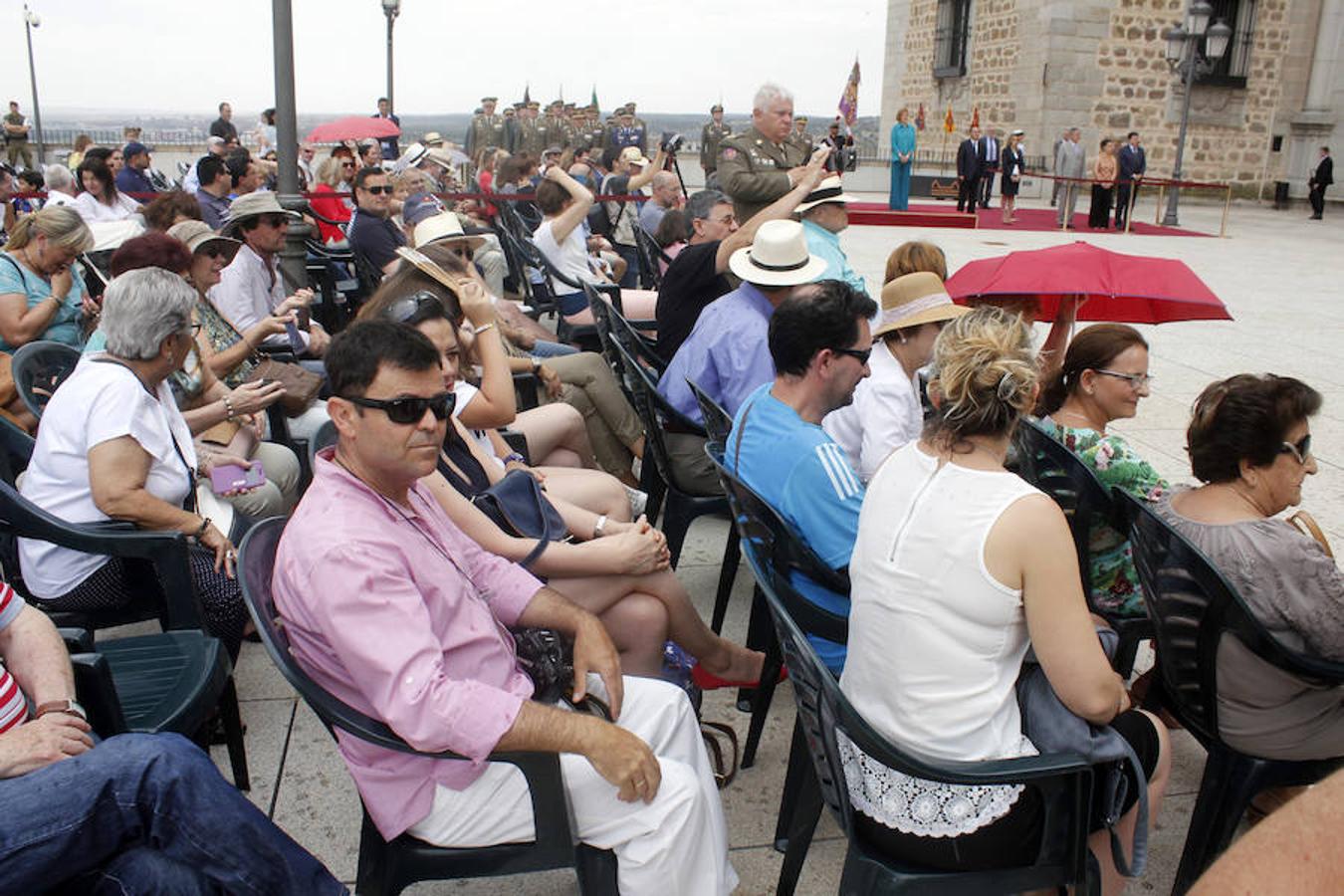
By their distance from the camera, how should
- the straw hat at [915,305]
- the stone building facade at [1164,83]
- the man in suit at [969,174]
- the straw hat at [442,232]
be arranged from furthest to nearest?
the stone building facade at [1164,83], the man in suit at [969,174], the straw hat at [442,232], the straw hat at [915,305]

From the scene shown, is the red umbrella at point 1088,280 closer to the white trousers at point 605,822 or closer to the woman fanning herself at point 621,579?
the woman fanning herself at point 621,579

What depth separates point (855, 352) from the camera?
2799 millimetres

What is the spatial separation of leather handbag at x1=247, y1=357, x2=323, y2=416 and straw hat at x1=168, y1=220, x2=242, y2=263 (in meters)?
0.54

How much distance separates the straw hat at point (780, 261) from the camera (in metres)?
3.97

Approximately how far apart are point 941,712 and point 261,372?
328 cm

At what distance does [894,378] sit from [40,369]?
2.89 m

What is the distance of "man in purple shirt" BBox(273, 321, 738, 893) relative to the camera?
1.85m

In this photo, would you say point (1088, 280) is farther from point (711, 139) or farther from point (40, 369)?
point (711, 139)

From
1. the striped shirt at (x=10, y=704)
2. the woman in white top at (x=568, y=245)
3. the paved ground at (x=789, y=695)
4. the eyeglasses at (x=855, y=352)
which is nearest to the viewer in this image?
the striped shirt at (x=10, y=704)

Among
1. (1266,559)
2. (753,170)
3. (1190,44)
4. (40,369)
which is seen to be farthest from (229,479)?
(1190,44)

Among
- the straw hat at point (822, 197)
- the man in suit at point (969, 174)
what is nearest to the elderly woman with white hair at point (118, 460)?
the straw hat at point (822, 197)

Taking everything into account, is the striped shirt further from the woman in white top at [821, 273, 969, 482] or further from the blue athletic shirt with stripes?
the woman in white top at [821, 273, 969, 482]

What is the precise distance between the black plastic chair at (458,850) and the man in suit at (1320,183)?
2574cm

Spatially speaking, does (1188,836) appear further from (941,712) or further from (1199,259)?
(1199,259)
